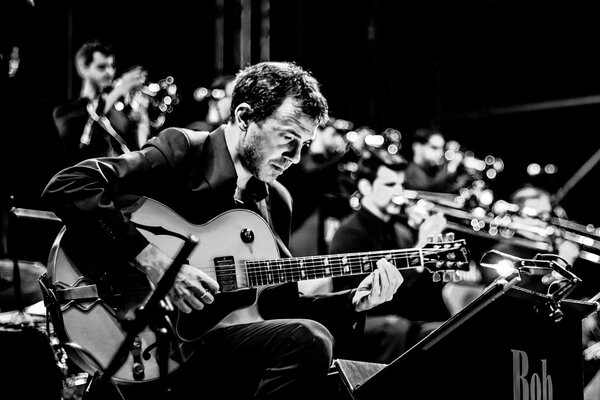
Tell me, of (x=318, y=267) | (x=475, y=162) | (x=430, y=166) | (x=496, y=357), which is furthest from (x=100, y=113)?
(x=475, y=162)

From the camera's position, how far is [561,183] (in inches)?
334

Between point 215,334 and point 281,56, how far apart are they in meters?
3.11

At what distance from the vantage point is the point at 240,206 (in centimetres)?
292

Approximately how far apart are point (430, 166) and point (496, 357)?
6.01 m

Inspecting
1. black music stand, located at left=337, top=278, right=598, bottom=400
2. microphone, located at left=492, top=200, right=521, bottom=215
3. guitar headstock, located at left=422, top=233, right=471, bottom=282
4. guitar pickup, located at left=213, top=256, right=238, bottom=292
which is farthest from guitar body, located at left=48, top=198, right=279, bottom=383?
microphone, located at left=492, top=200, right=521, bottom=215

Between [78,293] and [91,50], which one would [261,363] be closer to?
[78,293]

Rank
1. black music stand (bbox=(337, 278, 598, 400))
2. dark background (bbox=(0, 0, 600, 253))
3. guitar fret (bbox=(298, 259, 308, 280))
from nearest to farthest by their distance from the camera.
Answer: black music stand (bbox=(337, 278, 598, 400)) < guitar fret (bbox=(298, 259, 308, 280)) < dark background (bbox=(0, 0, 600, 253))

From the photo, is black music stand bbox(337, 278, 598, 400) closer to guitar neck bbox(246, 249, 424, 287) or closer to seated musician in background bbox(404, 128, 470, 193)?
guitar neck bbox(246, 249, 424, 287)

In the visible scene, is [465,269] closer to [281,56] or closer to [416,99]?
[281,56]

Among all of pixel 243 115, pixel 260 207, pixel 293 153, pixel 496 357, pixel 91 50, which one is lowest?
pixel 496 357

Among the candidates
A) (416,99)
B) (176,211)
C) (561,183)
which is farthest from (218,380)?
(561,183)

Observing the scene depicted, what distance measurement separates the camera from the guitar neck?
2770 mm

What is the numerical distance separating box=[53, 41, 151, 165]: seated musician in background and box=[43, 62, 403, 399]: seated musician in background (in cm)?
138

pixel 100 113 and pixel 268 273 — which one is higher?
pixel 100 113
